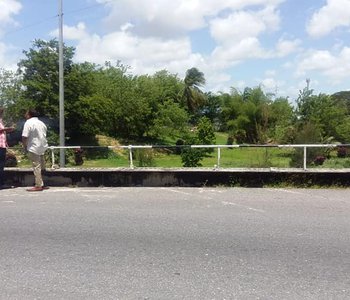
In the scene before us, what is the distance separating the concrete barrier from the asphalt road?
42.3 inches

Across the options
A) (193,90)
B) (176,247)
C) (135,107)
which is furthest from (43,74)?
(193,90)

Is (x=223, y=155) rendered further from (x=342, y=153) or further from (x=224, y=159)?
(x=342, y=153)

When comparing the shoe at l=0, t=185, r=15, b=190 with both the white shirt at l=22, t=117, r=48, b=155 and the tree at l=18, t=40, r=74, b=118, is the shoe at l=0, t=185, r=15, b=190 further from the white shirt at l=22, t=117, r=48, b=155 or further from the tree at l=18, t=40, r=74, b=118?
the tree at l=18, t=40, r=74, b=118

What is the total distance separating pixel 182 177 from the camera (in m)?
10.8

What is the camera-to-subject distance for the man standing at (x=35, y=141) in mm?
10180

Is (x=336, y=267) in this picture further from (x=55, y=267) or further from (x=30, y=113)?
(x=30, y=113)

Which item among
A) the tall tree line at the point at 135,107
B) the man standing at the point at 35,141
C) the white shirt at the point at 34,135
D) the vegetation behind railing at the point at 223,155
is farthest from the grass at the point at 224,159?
the tall tree line at the point at 135,107

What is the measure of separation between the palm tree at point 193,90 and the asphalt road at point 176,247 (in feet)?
223

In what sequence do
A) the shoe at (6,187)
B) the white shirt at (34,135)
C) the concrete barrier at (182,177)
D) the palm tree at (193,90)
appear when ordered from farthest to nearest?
the palm tree at (193,90)
the shoe at (6,187)
the concrete barrier at (182,177)
the white shirt at (34,135)

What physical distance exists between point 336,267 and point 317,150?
9288mm

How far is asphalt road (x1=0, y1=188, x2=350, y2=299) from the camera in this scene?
14.6 feet

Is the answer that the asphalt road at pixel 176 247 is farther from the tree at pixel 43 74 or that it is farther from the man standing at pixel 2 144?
the tree at pixel 43 74

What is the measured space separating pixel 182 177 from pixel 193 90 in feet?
226

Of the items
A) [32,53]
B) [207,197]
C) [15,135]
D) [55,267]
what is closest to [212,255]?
[55,267]
